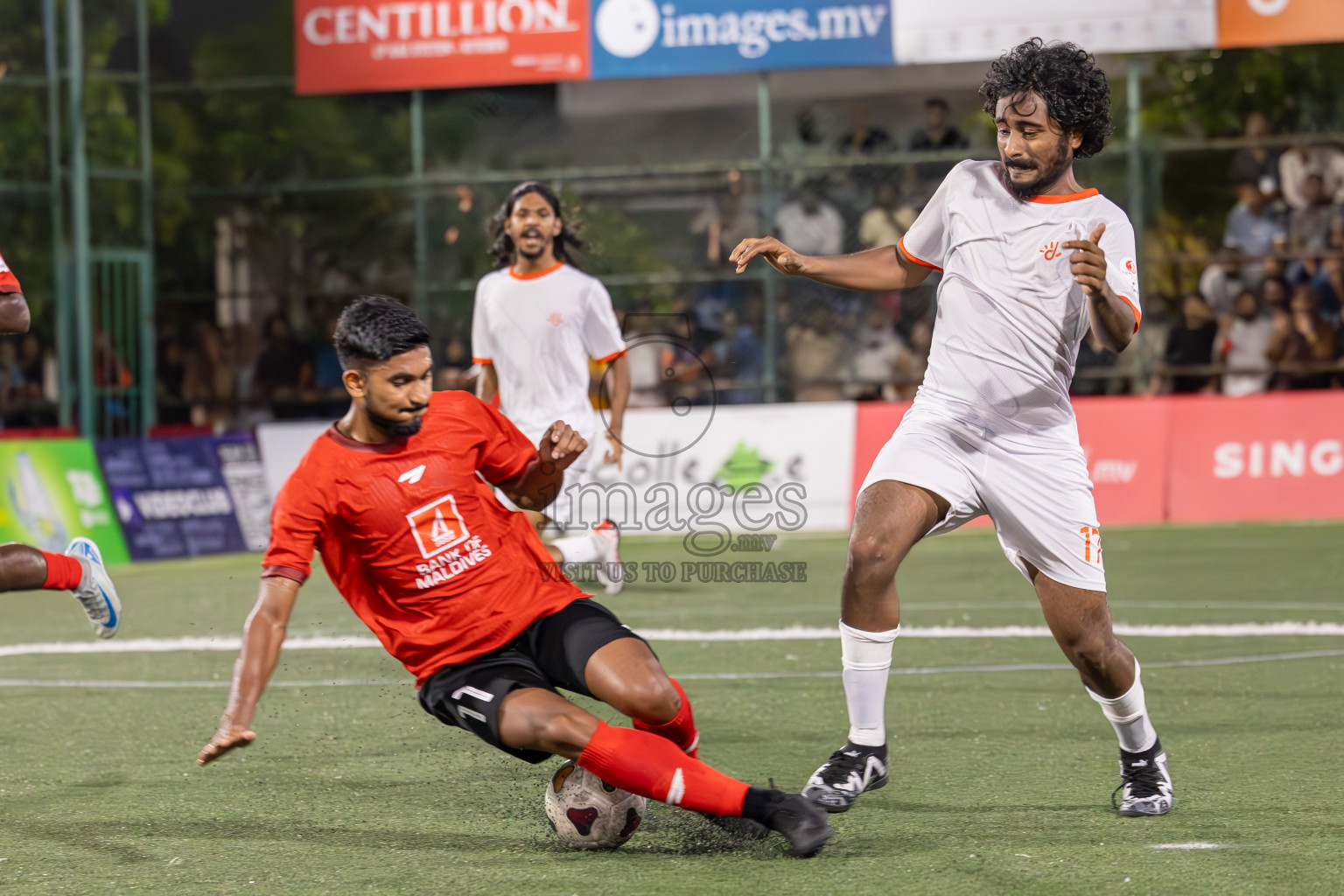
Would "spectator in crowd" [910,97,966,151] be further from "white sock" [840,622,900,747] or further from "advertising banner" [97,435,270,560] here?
"white sock" [840,622,900,747]

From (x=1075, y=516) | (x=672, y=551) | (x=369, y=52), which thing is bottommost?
(x=672, y=551)

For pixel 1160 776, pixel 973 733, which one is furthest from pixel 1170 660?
A: pixel 1160 776

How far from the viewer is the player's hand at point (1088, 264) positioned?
168 inches

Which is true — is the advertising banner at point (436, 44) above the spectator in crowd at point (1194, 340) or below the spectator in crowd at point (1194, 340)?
above

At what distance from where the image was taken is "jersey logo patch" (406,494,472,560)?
4.50 m

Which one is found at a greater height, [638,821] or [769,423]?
[769,423]

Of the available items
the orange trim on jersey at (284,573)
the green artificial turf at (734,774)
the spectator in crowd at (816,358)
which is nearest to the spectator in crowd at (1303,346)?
the spectator in crowd at (816,358)

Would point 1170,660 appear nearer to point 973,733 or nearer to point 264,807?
point 973,733

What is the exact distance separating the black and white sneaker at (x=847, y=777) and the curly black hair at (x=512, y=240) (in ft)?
14.5

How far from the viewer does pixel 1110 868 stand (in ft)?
13.7

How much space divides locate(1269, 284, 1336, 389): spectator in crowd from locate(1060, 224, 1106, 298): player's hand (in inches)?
490

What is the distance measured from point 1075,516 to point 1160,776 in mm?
808

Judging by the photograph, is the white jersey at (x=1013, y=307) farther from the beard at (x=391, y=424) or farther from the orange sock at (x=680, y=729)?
the beard at (x=391, y=424)

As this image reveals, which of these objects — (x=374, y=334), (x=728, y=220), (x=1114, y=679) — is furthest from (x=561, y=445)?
(x=728, y=220)
